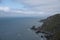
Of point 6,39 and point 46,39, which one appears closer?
point 46,39

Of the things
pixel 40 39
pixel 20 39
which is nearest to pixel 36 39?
pixel 40 39

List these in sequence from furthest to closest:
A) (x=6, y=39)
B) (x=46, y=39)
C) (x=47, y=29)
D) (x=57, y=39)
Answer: (x=47, y=29)
(x=6, y=39)
(x=46, y=39)
(x=57, y=39)

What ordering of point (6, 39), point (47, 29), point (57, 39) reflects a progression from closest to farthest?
point (57, 39) → point (6, 39) → point (47, 29)

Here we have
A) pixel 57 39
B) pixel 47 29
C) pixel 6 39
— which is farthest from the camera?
pixel 47 29

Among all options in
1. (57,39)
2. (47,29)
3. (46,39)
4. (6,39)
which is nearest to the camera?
(57,39)

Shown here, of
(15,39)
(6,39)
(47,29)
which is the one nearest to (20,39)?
(15,39)

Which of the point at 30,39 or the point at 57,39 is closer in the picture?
the point at 57,39

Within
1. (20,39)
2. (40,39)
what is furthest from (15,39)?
(40,39)

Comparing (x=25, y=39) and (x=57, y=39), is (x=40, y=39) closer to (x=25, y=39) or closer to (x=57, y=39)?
(x=25, y=39)

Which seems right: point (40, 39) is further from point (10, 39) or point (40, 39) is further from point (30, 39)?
point (10, 39)
